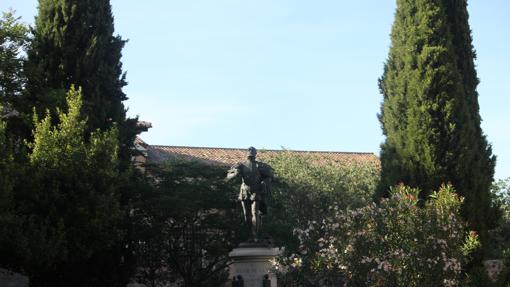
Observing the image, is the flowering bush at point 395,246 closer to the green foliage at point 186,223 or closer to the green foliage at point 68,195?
the green foliage at point 68,195

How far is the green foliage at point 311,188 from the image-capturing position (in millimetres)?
28877

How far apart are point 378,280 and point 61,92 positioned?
10813 mm

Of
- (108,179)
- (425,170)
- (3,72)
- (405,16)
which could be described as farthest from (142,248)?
→ (405,16)

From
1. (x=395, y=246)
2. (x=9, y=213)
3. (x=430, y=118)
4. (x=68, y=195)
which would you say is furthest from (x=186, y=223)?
(x=395, y=246)

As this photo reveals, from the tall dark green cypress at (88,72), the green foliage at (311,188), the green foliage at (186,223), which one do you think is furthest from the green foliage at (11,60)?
the green foliage at (311,188)

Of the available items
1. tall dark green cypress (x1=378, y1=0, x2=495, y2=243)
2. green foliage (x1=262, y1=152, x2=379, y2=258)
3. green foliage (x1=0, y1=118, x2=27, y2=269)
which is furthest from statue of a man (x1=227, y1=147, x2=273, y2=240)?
green foliage (x1=262, y1=152, x2=379, y2=258)

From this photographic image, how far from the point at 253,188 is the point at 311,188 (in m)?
15.1

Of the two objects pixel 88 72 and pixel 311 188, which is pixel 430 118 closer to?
pixel 311 188

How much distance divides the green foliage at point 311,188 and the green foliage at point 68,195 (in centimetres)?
819

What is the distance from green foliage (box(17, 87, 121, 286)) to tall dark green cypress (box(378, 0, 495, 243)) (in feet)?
28.1

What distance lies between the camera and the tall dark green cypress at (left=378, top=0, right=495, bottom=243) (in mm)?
20781

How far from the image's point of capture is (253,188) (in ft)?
52.1

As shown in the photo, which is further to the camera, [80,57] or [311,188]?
[311,188]

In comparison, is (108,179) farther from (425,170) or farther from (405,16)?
(405,16)
